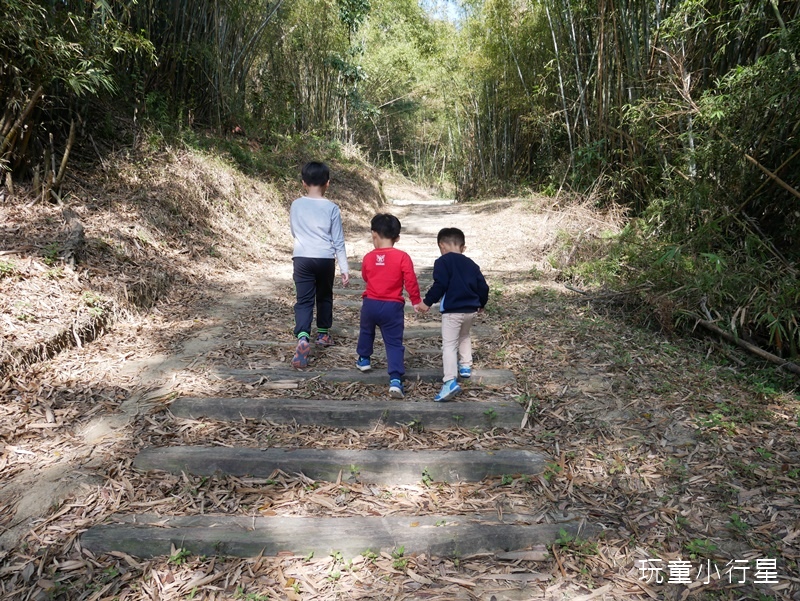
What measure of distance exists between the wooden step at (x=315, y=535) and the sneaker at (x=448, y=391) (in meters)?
0.78

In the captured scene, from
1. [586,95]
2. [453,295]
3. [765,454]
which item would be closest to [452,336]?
[453,295]

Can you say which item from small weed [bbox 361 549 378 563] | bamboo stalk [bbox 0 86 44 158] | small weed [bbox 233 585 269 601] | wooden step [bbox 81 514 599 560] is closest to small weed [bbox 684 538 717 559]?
wooden step [bbox 81 514 599 560]

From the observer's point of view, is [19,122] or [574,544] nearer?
[574,544]

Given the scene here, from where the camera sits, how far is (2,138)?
3.65m

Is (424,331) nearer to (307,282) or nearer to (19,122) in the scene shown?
(307,282)

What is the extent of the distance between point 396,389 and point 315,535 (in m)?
0.97

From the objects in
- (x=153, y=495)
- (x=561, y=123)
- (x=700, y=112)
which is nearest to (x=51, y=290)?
(x=153, y=495)

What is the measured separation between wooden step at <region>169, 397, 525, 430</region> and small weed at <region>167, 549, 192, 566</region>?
31.9 inches

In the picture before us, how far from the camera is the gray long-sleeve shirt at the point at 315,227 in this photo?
3061 millimetres

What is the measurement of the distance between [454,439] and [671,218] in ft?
11.7

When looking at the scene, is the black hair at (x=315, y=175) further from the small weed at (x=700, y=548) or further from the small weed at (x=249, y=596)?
the small weed at (x=700, y=548)

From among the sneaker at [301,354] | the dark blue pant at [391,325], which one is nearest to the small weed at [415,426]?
the dark blue pant at [391,325]

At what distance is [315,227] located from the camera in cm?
306

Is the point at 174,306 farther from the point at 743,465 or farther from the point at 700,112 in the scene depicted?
the point at 700,112
